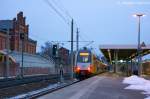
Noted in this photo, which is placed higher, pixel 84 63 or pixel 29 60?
pixel 29 60

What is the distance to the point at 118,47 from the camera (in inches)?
2608

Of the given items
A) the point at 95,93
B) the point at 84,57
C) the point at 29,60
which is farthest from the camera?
the point at 29,60

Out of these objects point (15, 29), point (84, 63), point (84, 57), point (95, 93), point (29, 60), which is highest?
point (15, 29)

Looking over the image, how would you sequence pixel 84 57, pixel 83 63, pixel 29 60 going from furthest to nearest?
1. pixel 29 60
2. pixel 83 63
3. pixel 84 57

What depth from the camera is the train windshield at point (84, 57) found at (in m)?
51.5

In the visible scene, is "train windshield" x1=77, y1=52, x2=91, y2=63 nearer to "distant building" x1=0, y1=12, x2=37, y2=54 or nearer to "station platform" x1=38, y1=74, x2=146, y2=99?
"station platform" x1=38, y1=74, x2=146, y2=99

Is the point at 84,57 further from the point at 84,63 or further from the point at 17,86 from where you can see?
the point at 17,86

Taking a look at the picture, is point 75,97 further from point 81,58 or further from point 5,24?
point 5,24

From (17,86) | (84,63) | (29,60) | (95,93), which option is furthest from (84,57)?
(29,60)

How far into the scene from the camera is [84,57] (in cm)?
5169

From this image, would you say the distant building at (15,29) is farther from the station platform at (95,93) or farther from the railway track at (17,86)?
the station platform at (95,93)

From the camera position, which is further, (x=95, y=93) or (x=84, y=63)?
(x=84, y=63)

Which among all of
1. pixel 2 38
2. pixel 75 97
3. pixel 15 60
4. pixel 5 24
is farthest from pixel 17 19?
pixel 75 97

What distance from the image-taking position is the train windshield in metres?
51.5
